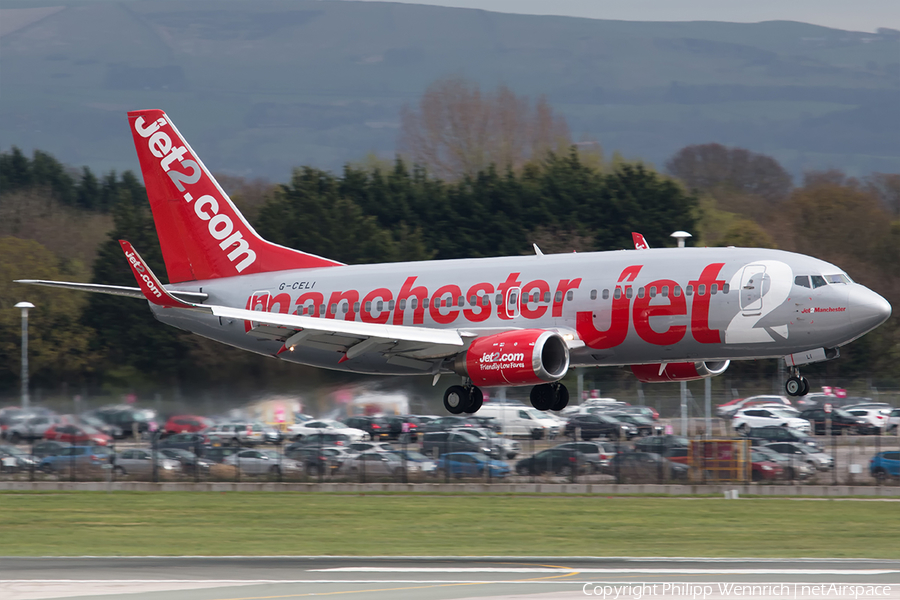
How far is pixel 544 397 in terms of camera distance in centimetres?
4544

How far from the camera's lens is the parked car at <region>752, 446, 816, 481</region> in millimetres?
56688

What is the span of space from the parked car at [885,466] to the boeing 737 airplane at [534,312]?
50.3 feet

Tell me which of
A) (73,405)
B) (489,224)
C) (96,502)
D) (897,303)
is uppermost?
(489,224)

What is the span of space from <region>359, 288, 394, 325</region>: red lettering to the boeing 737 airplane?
0.05 m

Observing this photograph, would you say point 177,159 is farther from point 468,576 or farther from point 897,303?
point 897,303

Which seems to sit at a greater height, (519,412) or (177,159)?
(177,159)

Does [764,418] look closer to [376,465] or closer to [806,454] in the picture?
[806,454]

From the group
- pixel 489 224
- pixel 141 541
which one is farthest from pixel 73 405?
pixel 489 224

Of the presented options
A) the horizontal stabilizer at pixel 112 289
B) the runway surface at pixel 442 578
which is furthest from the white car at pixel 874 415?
the horizontal stabilizer at pixel 112 289

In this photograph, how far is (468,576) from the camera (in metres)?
28.6

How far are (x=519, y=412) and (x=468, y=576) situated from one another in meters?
45.9

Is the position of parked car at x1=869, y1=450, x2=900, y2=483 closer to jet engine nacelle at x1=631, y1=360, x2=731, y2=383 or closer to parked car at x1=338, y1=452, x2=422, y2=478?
jet engine nacelle at x1=631, y1=360, x2=731, y2=383

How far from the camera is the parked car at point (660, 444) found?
5766 centimetres

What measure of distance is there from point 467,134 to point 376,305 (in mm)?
124888
